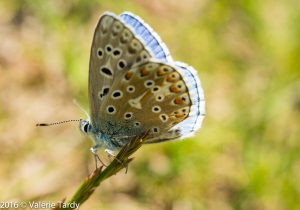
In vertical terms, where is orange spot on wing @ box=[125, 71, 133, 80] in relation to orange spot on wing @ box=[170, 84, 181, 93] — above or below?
above

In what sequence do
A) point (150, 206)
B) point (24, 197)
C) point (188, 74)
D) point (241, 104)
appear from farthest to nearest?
point (241, 104), point (150, 206), point (24, 197), point (188, 74)

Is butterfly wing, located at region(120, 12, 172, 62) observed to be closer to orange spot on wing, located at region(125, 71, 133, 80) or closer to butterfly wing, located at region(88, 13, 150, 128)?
butterfly wing, located at region(88, 13, 150, 128)

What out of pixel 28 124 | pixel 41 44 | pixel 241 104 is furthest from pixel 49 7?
pixel 241 104

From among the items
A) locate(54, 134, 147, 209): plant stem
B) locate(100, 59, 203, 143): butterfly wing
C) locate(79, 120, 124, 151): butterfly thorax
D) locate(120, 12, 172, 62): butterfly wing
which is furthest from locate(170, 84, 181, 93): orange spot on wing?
locate(54, 134, 147, 209): plant stem

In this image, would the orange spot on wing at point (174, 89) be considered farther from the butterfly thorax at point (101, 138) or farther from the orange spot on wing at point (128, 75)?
the butterfly thorax at point (101, 138)

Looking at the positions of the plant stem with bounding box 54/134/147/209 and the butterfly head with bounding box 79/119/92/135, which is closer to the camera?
the plant stem with bounding box 54/134/147/209

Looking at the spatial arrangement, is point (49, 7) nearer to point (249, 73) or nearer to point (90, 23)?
point (90, 23)

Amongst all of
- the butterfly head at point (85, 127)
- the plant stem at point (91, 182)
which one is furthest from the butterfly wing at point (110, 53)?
the plant stem at point (91, 182)

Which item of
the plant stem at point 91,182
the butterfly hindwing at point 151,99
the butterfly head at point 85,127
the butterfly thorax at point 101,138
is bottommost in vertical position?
the plant stem at point 91,182
